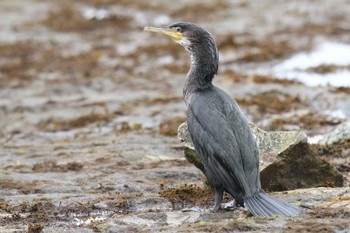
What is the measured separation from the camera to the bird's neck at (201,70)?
8.97 metres

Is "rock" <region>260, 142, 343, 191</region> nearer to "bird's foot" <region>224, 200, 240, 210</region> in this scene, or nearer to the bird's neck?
"bird's foot" <region>224, 200, 240, 210</region>

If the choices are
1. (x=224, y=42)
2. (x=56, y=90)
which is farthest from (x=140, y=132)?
(x=224, y=42)

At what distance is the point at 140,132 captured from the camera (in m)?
16.2

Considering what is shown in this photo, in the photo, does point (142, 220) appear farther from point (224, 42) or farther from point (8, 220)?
point (224, 42)

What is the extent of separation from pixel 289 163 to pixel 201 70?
149 centimetres

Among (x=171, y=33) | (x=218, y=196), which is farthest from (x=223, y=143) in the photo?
(x=171, y=33)

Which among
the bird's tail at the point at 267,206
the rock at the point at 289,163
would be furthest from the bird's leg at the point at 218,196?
the rock at the point at 289,163

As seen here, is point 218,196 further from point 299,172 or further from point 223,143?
point 299,172

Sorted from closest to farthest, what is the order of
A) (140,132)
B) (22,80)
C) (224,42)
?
1. (140,132)
2. (22,80)
3. (224,42)

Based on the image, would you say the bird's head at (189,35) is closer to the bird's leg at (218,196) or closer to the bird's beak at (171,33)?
the bird's beak at (171,33)

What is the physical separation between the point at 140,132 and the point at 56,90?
19.3 ft

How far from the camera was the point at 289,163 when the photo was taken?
955cm

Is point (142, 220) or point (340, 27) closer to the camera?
point (142, 220)

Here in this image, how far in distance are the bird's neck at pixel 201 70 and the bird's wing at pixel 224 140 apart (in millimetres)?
216
